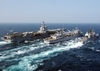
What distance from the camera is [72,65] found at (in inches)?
993

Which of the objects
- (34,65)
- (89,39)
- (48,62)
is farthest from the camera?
Answer: (89,39)

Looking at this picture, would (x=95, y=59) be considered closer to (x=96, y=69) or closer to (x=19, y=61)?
(x=96, y=69)

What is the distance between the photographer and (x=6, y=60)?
27922 mm

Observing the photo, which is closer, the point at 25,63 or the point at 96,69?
the point at 96,69

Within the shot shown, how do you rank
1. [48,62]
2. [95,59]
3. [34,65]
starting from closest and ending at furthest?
[34,65]
[48,62]
[95,59]

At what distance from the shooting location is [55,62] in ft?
87.9

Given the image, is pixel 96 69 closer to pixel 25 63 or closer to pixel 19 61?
pixel 25 63

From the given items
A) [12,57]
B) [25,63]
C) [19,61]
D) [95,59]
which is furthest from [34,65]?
[95,59]

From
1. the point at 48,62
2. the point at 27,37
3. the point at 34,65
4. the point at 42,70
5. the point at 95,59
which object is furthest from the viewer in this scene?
the point at 27,37

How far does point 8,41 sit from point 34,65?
103ft

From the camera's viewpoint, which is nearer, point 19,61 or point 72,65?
point 72,65

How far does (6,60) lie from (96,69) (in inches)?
977

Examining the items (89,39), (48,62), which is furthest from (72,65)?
(89,39)

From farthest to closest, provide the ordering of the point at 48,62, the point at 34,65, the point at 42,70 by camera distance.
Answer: the point at 48,62 → the point at 34,65 → the point at 42,70
